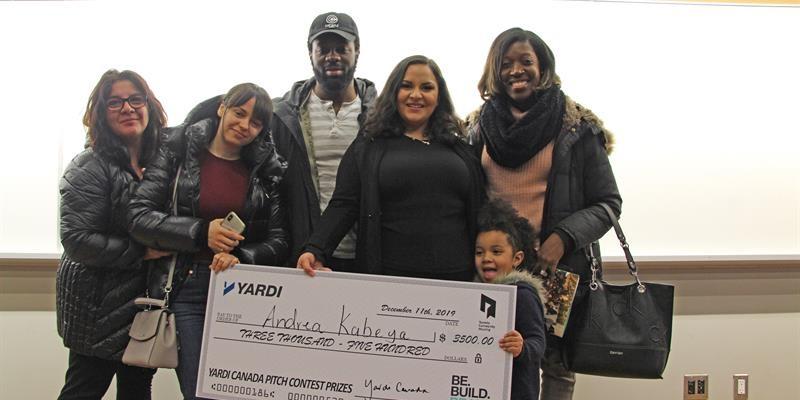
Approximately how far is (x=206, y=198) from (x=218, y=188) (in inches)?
2.2

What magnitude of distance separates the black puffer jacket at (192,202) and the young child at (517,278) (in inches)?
31.3

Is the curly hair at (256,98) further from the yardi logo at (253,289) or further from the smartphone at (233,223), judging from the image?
the yardi logo at (253,289)

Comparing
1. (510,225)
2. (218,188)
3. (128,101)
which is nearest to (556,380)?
(510,225)

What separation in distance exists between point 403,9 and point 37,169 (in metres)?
1.96

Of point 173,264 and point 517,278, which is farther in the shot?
point 173,264

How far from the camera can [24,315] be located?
9.77ft

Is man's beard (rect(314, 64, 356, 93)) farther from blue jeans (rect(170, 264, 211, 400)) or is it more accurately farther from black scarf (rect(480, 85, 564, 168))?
blue jeans (rect(170, 264, 211, 400))

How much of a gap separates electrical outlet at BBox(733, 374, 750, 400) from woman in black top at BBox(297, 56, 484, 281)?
1989 millimetres

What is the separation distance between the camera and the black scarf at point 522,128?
7.47 feet

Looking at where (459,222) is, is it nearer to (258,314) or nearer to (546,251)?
(546,251)

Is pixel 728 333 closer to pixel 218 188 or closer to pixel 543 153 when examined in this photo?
pixel 543 153

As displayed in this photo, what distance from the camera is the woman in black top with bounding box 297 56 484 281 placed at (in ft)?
7.11

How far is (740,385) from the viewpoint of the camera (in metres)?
3.28

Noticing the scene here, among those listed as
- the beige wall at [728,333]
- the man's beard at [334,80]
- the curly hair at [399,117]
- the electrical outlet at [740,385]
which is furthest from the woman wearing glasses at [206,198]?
the electrical outlet at [740,385]
